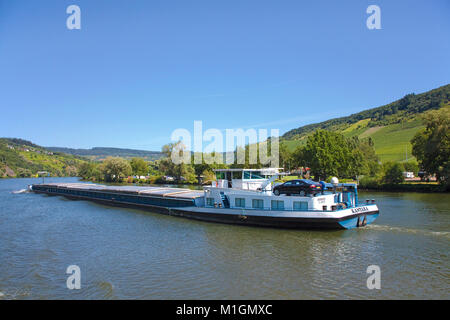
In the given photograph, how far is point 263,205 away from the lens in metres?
26.6

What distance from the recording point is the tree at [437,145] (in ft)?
166

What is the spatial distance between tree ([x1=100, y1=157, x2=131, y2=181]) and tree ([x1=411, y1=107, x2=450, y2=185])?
90.1 metres

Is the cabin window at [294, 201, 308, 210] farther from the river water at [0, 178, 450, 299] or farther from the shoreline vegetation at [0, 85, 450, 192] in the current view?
the shoreline vegetation at [0, 85, 450, 192]

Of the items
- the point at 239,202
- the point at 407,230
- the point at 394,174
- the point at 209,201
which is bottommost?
the point at 407,230

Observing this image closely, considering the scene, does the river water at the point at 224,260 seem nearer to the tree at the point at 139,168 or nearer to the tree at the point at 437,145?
the tree at the point at 437,145

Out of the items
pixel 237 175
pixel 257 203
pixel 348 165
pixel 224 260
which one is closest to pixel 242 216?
pixel 257 203

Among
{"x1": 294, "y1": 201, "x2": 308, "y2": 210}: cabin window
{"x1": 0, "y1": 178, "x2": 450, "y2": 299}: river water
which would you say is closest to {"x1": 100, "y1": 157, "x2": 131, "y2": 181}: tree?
{"x1": 0, "y1": 178, "x2": 450, "y2": 299}: river water

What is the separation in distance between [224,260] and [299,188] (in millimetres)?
11636

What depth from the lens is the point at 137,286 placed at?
48.2ft

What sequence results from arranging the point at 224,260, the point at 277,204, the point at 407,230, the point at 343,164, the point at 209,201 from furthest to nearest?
1. the point at 343,164
2. the point at 209,201
3. the point at 277,204
4. the point at 407,230
5. the point at 224,260

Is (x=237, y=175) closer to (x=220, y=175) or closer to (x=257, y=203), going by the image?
(x=220, y=175)

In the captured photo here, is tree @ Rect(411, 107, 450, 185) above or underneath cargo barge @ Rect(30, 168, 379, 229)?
above

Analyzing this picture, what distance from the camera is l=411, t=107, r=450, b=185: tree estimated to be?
5059 cm
